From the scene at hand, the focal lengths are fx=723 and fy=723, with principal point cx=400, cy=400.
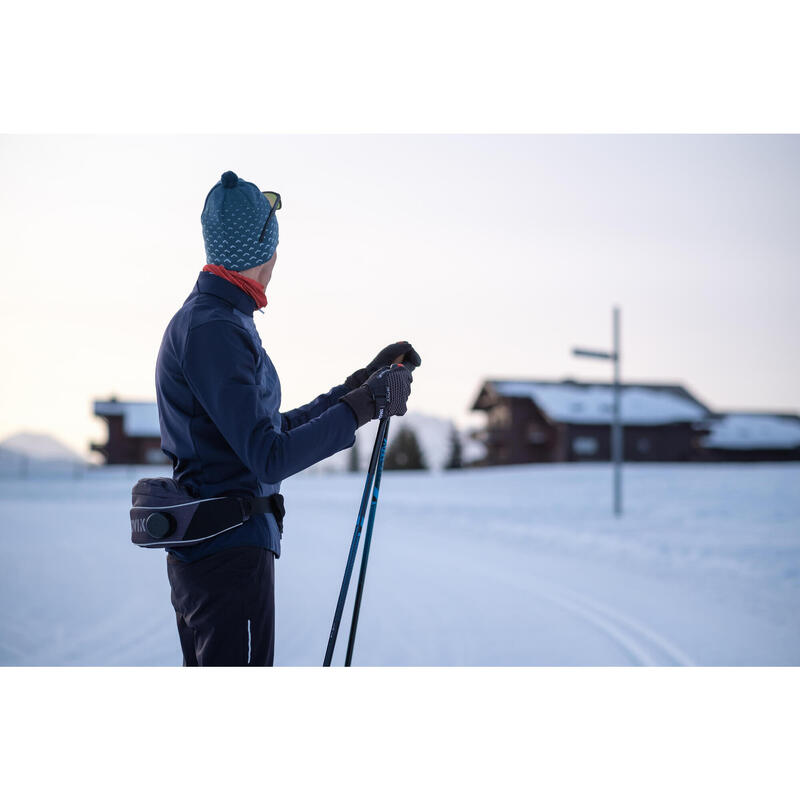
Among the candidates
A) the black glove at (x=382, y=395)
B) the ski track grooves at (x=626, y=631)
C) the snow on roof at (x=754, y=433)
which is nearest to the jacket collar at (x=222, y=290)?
the black glove at (x=382, y=395)

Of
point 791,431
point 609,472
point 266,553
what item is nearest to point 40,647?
point 266,553

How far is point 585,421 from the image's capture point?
25.1 meters

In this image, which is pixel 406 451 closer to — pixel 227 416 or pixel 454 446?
pixel 454 446

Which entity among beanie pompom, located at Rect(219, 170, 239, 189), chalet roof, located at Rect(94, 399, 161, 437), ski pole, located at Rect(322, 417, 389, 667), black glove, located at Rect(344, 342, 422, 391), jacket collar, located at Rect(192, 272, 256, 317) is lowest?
chalet roof, located at Rect(94, 399, 161, 437)

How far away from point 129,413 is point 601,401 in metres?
16.7

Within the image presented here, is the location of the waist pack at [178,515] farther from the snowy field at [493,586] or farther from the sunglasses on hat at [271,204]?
the snowy field at [493,586]

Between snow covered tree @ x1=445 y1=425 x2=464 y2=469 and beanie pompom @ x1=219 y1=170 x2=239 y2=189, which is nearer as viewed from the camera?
beanie pompom @ x1=219 y1=170 x2=239 y2=189

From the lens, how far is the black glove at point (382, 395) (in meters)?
1.56

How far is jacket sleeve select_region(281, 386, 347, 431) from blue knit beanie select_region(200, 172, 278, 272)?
42 cm

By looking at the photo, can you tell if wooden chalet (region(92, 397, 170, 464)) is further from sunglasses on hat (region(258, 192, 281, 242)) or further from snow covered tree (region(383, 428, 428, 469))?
sunglasses on hat (region(258, 192, 281, 242))

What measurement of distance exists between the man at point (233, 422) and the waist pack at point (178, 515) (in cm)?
3

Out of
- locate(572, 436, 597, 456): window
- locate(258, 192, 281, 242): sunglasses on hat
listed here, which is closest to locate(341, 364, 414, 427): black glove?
locate(258, 192, 281, 242): sunglasses on hat

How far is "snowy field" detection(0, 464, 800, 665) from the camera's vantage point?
438 cm
